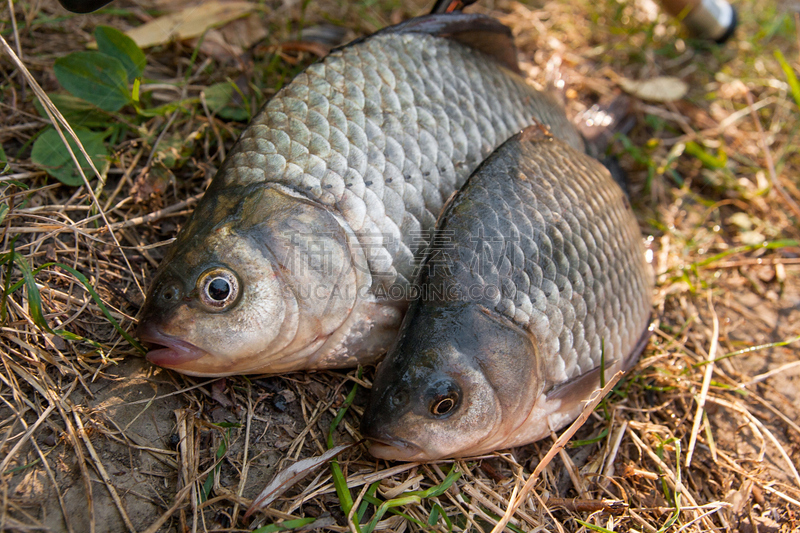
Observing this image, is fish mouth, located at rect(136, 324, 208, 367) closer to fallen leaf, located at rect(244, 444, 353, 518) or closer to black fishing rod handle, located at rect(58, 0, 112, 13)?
fallen leaf, located at rect(244, 444, 353, 518)

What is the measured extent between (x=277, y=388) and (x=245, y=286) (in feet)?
1.63

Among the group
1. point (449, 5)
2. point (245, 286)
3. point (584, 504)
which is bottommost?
point (584, 504)

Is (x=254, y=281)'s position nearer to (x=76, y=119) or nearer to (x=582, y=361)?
(x=582, y=361)

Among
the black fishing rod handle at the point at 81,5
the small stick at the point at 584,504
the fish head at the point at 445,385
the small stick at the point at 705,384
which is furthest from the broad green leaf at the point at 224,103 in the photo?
the small stick at the point at 705,384

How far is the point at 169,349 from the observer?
5.18 ft

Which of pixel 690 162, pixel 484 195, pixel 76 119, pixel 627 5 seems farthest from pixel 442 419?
pixel 627 5

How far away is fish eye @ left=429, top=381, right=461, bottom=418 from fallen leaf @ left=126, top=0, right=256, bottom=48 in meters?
2.32

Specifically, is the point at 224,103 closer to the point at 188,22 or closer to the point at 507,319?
the point at 188,22

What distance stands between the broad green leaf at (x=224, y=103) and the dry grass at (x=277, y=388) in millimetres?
65

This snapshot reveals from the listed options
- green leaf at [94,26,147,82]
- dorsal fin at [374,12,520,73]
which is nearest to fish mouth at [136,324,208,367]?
green leaf at [94,26,147,82]

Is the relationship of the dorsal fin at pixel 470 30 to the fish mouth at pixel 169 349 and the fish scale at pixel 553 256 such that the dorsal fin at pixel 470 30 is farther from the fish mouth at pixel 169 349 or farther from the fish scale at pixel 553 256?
the fish mouth at pixel 169 349

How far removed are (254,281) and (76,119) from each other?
4.60 feet

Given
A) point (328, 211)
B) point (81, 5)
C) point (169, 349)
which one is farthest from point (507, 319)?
point (81, 5)

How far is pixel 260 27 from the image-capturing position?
2996mm
